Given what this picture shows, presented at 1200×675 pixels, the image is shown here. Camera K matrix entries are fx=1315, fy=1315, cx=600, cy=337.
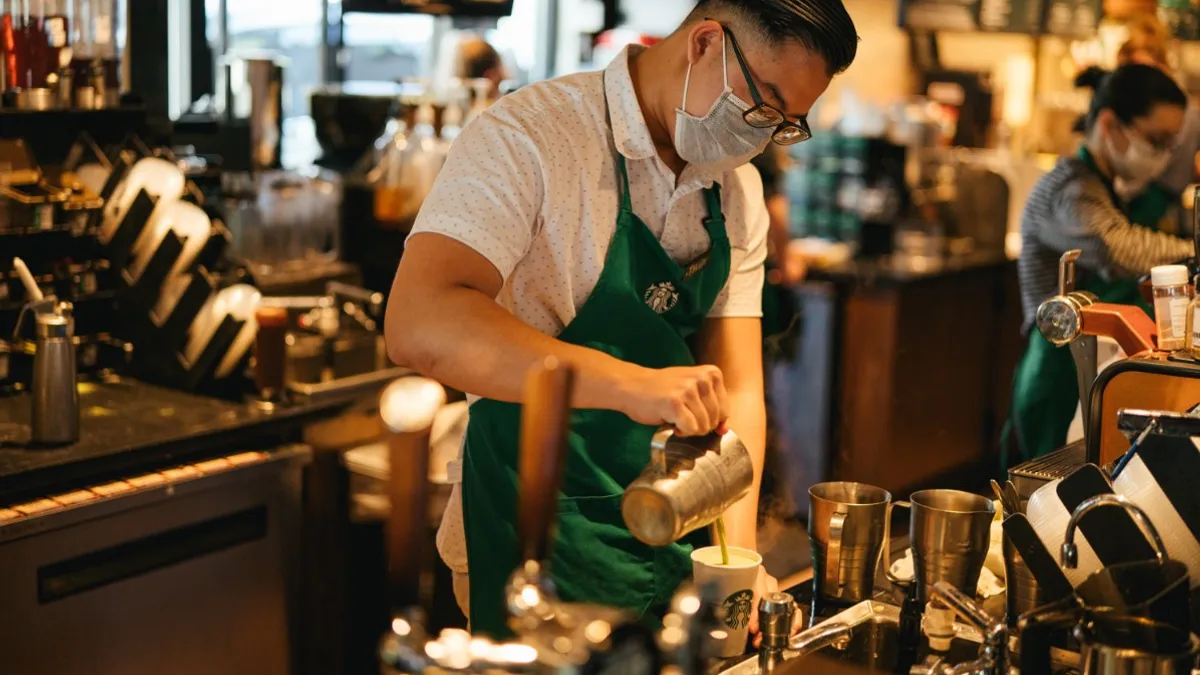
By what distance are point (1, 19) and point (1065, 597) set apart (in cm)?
264

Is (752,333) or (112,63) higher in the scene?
(112,63)

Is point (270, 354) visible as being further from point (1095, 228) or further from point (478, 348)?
point (1095, 228)

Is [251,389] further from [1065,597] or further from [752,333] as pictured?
[1065,597]

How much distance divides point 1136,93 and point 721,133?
2116mm

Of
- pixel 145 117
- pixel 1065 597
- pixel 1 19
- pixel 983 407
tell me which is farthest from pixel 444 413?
pixel 983 407

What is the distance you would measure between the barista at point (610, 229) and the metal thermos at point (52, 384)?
1.10 m

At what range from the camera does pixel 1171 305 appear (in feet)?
6.22

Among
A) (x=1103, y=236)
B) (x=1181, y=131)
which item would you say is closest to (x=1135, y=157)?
(x=1103, y=236)

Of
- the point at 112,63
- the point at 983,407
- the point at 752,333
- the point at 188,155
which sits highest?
the point at 112,63

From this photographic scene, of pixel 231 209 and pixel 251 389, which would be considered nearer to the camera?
pixel 251 389

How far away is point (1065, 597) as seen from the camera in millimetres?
1394

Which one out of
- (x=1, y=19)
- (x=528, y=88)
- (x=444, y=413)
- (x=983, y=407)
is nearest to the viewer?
(x=528, y=88)

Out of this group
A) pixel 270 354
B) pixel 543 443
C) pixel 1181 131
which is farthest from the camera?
pixel 1181 131

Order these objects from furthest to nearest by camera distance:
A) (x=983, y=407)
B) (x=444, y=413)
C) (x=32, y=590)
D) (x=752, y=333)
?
(x=983, y=407), (x=444, y=413), (x=32, y=590), (x=752, y=333)
